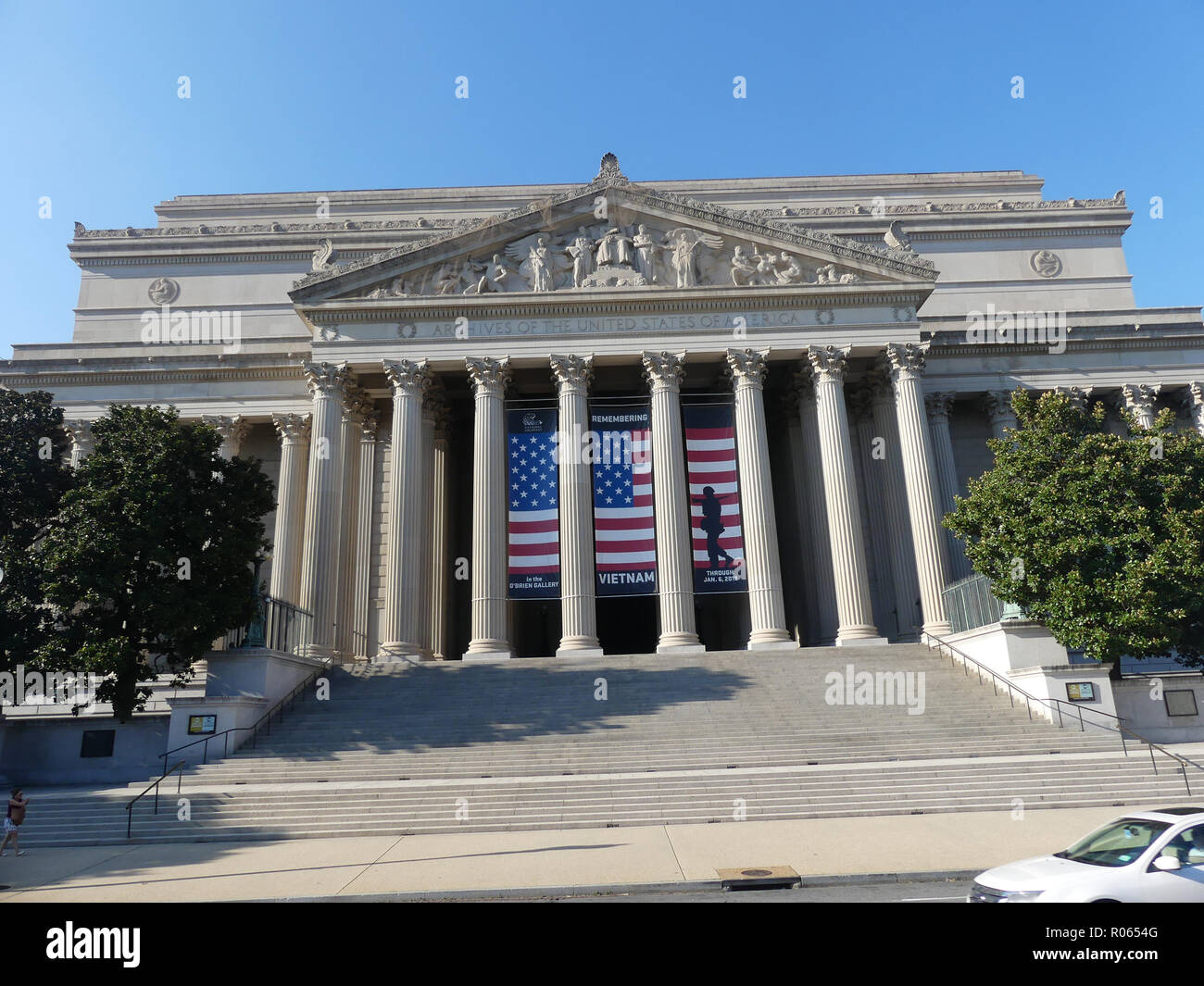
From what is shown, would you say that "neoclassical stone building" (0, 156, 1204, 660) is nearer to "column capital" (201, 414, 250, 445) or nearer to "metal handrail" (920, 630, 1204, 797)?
"column capital" (201, 414, 250, 445)

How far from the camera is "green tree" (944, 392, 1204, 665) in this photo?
21219 millimetres

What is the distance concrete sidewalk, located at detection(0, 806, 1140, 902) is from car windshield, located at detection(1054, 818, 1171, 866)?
9.73ft

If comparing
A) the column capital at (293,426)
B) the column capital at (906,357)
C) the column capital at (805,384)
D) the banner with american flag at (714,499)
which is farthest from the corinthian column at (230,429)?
the column capital at (906,357)

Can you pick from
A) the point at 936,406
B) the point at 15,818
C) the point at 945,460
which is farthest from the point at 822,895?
the point at 936,406

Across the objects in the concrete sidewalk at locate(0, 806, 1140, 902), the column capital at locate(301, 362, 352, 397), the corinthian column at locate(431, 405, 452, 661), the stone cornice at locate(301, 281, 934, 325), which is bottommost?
the concrete sidewalk at locate(0, 806, 1140, 902)

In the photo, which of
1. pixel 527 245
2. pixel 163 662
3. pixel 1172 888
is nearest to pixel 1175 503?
pixel 1172 888

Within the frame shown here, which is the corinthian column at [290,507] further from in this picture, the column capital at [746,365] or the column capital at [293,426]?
the column capital at [746,365]

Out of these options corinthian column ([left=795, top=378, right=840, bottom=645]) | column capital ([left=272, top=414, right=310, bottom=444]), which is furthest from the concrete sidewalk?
column capital ([left=272, top=414, right=310, bottom=444])

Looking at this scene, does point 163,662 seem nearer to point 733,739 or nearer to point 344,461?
point 344,461

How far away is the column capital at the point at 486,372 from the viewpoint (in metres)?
30.8

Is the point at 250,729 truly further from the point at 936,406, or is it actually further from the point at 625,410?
the point at 936,406

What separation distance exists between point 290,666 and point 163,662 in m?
6.39

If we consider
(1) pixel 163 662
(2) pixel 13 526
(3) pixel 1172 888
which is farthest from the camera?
(1) pixel 163 662
